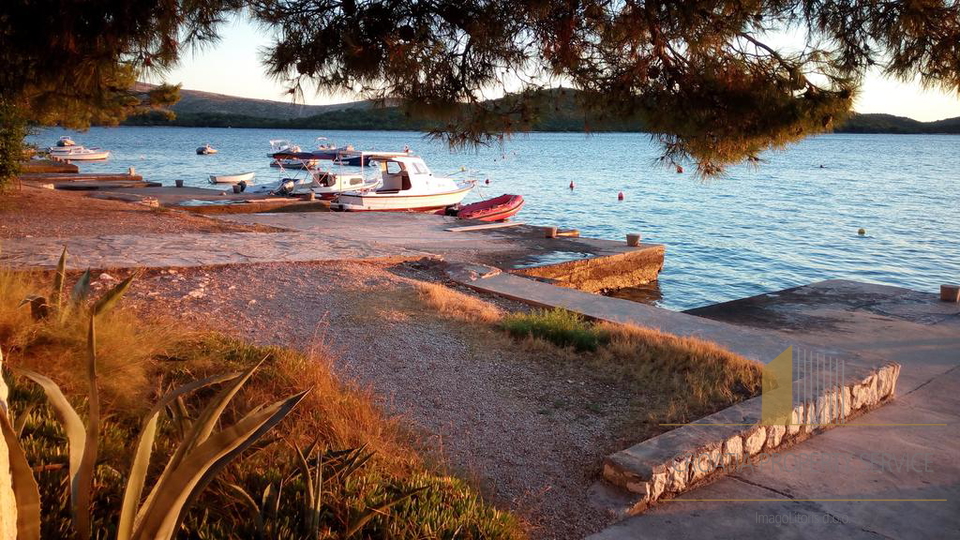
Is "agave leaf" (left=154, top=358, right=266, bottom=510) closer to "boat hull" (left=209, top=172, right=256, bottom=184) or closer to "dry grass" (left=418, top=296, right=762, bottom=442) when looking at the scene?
"dry grass" (left=418, top=296, right=762, bottom=442)

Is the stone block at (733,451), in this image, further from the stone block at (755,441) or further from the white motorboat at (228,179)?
the white motorboat at (228,179)

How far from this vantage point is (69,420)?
2.47 m

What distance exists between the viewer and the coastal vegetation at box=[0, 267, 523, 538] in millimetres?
2549

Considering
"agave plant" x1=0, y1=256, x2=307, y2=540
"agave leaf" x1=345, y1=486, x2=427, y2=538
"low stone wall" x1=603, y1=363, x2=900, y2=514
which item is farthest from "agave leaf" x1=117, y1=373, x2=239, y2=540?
"low stone wall" x1=603, y1=363, x2=900, y2=514

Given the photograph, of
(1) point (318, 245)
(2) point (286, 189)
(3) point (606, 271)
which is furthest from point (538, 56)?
(2) point (286, 189)

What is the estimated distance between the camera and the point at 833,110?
5578mm

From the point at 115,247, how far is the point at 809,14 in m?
8.03

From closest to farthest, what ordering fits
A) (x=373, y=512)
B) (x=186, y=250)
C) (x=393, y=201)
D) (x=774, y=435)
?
1. (x=373, y=512)
2. (x=774, y=435)
3. (x=186, y=250)
4. (x=393, y=201)

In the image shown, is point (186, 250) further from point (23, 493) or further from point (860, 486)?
point (860, 486)

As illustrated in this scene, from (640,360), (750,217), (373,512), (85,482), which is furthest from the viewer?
(750,217)

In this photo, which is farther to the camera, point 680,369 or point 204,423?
point 680,369

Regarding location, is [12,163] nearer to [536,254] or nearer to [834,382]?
[536,254]

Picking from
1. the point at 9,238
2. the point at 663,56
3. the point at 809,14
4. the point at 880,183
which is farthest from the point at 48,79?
the point at 880,183

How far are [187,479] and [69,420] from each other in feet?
1.67
